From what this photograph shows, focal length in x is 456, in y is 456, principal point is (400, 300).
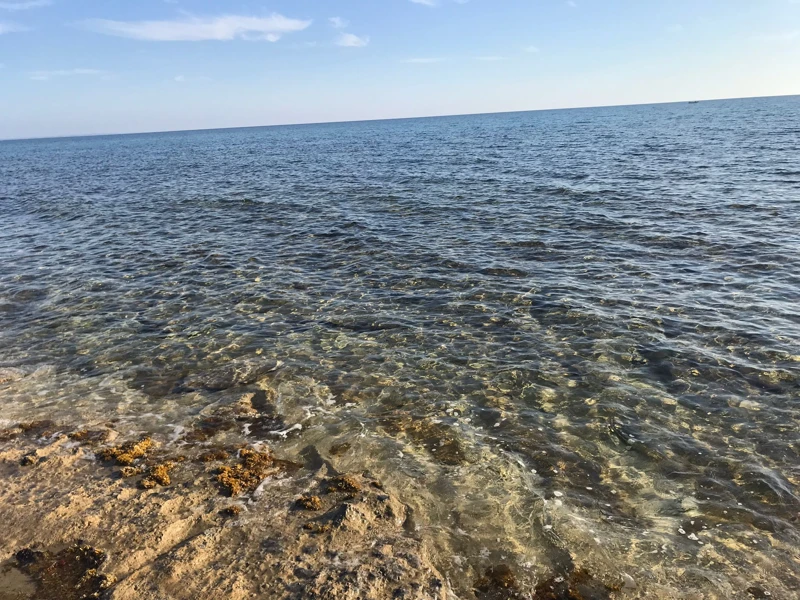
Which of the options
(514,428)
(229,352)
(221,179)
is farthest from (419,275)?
(221,179)

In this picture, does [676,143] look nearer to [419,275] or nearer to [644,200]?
[644,200]

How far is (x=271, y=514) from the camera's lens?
7715 millimetres

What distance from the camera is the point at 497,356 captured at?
13109 mm

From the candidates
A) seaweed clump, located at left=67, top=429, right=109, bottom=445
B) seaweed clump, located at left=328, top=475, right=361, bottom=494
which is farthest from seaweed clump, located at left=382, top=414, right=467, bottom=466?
seaweed clump, located at left=67, top=429, right=109, bottom=445

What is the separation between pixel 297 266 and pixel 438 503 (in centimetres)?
1516

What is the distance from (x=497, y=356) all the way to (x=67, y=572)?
10.3m

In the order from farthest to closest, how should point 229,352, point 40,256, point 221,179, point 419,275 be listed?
point 221,179
point 40,256
point 419,275
point 229,352

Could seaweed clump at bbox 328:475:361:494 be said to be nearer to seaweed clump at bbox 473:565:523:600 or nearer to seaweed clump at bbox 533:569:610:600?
seaweed clump at bbox 473:565:523:600

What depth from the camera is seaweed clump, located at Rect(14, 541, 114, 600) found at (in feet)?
20.4

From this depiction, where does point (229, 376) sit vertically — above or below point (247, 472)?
below

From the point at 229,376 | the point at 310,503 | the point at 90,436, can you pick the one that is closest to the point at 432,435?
the point at 310,503

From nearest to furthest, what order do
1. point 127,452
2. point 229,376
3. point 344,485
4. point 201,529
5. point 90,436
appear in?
point 201,529 < point 344,485 < point 127,452 < point 90,436 < point 229,376

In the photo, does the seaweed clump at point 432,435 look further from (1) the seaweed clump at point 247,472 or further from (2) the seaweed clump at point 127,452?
(2) the seaweed clump at point 127,452

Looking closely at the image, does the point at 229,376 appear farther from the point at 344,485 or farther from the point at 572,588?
the point at 572,588
